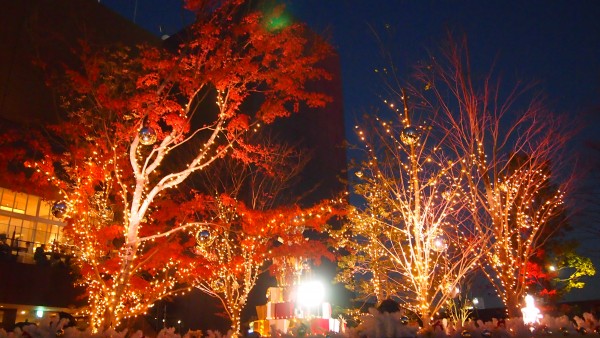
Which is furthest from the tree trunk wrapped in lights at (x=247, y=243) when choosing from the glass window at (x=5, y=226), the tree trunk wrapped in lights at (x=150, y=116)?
the glass window at (x=5, y=226)

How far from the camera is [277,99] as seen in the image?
1153cm

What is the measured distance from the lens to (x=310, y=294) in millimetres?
14648

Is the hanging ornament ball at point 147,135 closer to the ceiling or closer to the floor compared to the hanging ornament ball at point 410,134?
closer to the ceiling

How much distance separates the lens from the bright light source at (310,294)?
14555mm

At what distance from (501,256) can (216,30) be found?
802 cm

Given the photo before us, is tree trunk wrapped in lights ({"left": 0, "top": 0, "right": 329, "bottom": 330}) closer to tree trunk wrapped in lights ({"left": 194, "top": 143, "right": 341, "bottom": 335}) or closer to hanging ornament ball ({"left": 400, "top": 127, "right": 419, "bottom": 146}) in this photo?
tree trunk wrapped in lights ({"left": 194, "top": 143, "right": 341, "bottom": 335})

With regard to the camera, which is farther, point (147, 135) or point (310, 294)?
point (310, 294)

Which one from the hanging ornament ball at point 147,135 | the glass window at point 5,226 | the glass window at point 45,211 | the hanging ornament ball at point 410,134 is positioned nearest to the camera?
the hanging ornament ball at point 410,134

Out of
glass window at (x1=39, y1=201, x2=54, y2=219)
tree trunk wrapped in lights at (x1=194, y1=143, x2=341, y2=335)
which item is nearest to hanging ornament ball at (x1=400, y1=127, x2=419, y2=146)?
tree trunk wrapped in lights at (x1=194, y1=143, x2=341, y2=335)

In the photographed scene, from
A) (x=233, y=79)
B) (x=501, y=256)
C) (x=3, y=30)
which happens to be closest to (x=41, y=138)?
(x=3, y=30)

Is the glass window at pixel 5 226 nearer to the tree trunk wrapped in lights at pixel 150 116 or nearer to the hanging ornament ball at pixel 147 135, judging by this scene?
the tree trunk wrapped in lights at pixel 150 116

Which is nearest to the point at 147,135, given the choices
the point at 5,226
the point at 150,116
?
the point at 150,116

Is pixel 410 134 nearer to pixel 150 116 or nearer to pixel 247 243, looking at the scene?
pixel 150 116

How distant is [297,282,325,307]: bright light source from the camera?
14.6 m
